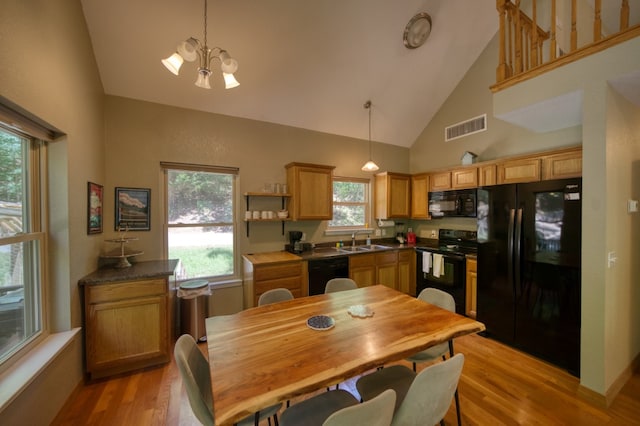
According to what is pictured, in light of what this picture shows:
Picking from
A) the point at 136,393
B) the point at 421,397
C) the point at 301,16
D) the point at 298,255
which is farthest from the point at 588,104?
the point at 136,393

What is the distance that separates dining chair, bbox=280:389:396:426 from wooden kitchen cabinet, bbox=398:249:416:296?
282 centimetres

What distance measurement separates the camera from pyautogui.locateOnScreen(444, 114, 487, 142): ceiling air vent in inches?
150

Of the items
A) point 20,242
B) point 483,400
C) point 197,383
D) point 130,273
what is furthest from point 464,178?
point 20,242

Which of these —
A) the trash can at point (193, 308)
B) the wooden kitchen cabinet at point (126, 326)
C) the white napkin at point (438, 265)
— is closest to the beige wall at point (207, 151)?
the trash can at point (193, 308)

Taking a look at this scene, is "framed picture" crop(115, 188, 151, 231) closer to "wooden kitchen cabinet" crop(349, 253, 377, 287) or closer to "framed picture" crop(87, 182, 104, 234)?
"framed picture" crop(87, 182, 104, 234)

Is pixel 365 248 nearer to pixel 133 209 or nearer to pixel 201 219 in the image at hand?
pixel 201 219

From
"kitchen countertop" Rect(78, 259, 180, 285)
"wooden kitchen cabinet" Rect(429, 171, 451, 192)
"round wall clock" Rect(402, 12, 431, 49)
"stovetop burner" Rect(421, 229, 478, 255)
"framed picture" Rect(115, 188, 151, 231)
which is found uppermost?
"round wall clock" Rect(402, 12, 431, 49)

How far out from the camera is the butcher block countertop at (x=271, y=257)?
9.83ft

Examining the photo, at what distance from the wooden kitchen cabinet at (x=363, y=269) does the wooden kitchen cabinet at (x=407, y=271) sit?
0.56 meters

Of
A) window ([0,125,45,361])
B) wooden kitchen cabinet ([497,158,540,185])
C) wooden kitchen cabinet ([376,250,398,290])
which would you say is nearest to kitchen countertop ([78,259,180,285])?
window ([0,125,45,361])

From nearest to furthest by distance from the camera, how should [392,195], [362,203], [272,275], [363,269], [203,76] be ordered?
1. [203,76]
2. [272,275]
3. [363,269]
4. [392,195]
5. [362,203]

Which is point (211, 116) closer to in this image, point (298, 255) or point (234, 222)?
point (234, 222)

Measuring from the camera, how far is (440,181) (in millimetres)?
4008

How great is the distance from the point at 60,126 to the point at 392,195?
4.08 metres
